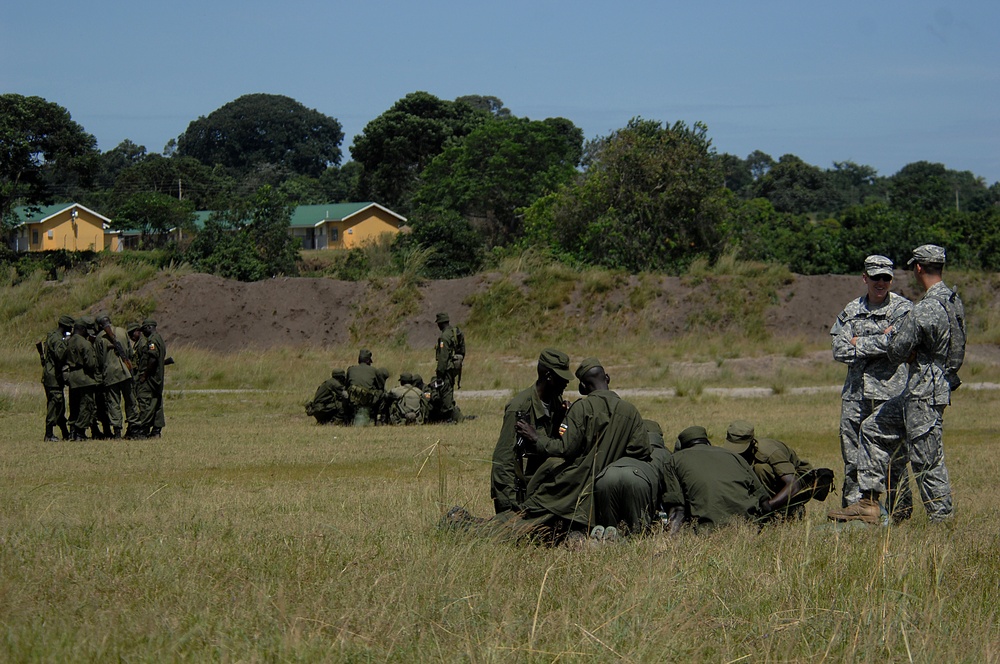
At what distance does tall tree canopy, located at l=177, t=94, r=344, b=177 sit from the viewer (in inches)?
4606

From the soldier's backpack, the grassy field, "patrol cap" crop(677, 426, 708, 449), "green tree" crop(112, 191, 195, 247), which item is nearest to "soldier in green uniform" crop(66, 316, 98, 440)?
the grassy field

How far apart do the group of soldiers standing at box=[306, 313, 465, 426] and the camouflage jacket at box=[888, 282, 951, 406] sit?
1127cm

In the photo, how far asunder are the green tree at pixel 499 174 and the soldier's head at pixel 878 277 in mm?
51749

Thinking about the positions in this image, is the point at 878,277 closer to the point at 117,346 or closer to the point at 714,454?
the point at 714,454

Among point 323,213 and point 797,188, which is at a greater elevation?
point 797,188

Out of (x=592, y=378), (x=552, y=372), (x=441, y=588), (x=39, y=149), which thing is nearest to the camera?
(x=441, y=588)

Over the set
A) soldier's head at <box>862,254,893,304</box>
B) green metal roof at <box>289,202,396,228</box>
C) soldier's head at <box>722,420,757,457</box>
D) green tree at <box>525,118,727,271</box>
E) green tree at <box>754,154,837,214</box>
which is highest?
green tree at <box>754,154,837,214</box>

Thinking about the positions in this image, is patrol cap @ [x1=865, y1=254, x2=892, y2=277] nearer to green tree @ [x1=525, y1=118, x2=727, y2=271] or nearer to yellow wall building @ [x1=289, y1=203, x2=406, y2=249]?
green tree @ [x1=525, y1=118, x2=727, y2=271]

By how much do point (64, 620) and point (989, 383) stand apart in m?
22.9

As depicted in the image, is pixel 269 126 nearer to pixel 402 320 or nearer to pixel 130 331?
pixel 402 320

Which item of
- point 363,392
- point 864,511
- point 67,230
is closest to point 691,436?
point 864,511

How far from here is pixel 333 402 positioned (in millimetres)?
18797

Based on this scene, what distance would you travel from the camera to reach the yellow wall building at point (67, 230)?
78.2m

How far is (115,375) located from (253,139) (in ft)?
345
